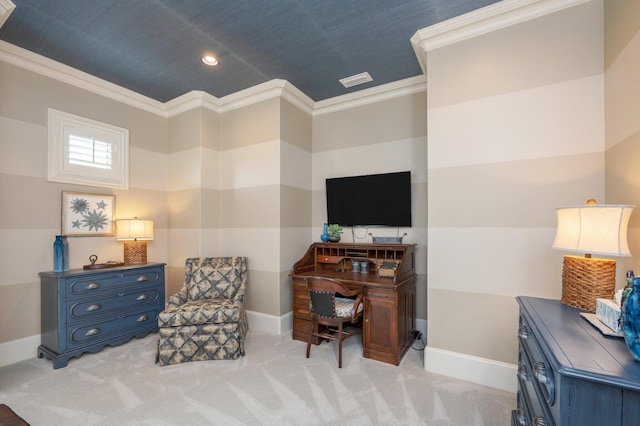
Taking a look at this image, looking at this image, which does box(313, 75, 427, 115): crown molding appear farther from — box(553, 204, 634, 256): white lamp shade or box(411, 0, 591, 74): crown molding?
box(553, 204, 634, 256): white lamp shade

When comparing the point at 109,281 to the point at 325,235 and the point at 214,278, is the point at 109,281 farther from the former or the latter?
the point at 325,235

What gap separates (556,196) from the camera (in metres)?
2.11

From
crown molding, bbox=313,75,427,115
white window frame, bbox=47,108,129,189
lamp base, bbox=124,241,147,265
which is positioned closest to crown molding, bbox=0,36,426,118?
crown molding, bbox=313,75,427,115

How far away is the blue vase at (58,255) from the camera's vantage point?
2.91 meters

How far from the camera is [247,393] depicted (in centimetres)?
225

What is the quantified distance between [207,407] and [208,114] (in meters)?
3.40

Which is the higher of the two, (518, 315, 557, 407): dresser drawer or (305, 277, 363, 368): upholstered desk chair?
(518, 315, 557, 407): dresser drawer

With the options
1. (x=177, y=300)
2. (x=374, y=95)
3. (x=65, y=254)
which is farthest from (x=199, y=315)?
(x=374, y=95)

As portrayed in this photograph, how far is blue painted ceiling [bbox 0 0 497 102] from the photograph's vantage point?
2.27 meters

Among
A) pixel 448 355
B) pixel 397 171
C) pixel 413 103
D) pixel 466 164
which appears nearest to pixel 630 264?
pixel 466 164

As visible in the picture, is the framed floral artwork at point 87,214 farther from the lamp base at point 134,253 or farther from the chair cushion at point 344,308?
the chair cushion at point 344,308

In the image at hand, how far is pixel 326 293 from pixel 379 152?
193cm

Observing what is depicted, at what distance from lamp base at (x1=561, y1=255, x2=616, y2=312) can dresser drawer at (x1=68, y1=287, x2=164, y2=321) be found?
12.7ft

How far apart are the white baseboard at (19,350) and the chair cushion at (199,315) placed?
1.40 meters
